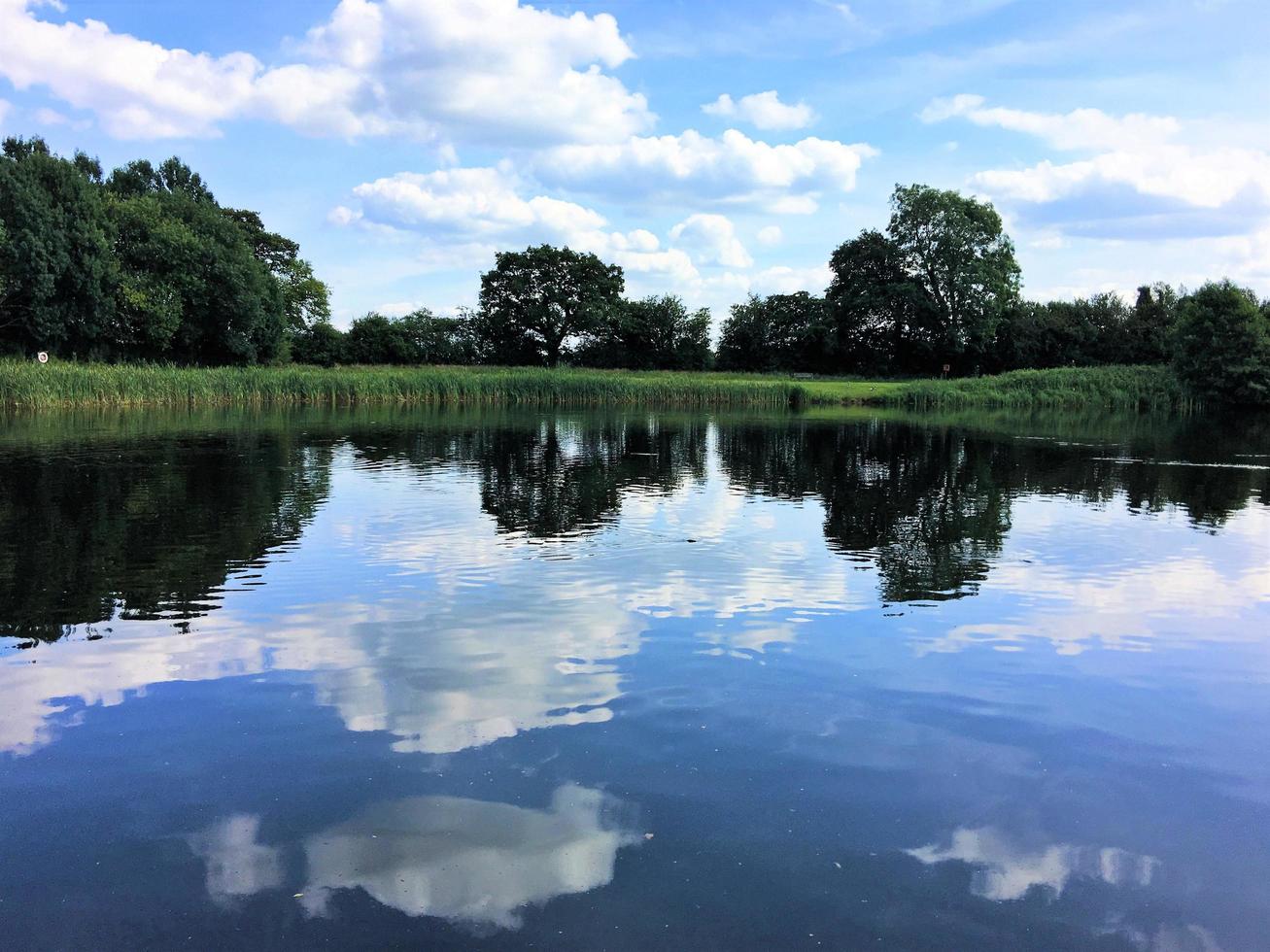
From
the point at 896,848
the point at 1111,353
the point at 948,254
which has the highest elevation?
the point at 948,254

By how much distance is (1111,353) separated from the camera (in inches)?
2712

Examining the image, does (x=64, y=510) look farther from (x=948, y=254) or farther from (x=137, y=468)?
(x=948, y=254)

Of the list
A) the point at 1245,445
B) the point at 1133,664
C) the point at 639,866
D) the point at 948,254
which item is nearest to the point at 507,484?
the point at 1133,664

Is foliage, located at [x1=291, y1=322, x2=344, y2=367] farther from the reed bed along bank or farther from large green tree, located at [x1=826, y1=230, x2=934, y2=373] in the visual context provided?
large green tree, located at [x1=826, y1=230, x2=934, y2=373]

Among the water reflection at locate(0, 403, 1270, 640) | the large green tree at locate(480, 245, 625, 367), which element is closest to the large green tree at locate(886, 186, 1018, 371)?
the large green tree at locate(480, 245, 625, 367)

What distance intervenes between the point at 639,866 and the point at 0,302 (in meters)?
55.5

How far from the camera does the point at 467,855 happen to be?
Answer: 4406mm

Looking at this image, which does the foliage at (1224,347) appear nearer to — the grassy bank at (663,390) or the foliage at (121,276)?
the grassy bank at (663,390)

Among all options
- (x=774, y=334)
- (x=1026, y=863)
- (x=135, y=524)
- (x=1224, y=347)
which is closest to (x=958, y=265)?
(x=774, y=334)

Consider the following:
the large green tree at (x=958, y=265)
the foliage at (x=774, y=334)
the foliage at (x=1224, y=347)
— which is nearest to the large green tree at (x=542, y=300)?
the foliage at (x=774, y=334)

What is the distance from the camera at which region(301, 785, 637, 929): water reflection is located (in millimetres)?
4059

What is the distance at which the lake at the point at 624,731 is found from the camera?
4070 millimetres

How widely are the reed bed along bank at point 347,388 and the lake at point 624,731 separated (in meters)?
26.5

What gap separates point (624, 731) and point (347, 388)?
45424mm
